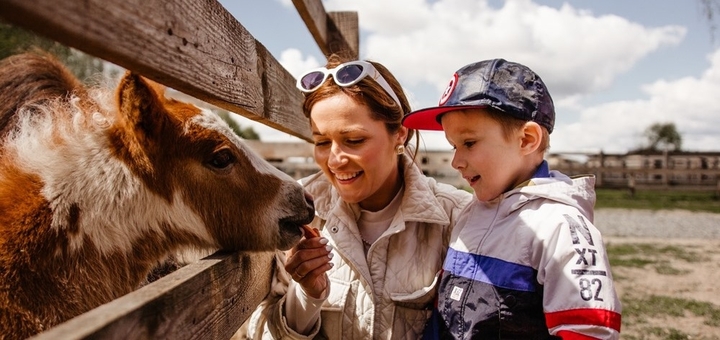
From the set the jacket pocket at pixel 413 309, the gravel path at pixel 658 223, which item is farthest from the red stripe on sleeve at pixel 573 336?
the gravel path at pixel 658 223

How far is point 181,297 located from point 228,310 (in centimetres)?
46

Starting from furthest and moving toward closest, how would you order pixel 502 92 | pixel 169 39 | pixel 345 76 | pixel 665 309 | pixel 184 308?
pixel 665 309, pixel 345 76, pixel 502 92, pixel 184 308, pixel 169 39

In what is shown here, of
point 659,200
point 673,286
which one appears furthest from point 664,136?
point 673,286

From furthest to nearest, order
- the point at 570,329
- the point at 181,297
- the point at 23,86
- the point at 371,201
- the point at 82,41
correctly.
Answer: the point at 23,86, the point at 371,201, the point at 570,329, the point at 181,297, the point at 82,41

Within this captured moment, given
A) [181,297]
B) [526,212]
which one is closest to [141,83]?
[181,297]

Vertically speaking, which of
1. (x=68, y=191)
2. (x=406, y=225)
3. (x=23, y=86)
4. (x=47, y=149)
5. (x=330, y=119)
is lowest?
(x=406, y=225)

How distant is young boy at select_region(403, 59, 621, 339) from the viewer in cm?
160

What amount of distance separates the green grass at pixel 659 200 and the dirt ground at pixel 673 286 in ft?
23.8

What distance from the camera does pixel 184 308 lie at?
116cm

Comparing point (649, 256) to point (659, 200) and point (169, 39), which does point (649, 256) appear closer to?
point (169, 39)

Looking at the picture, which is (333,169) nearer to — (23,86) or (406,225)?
(406,225)

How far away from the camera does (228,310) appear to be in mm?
1571

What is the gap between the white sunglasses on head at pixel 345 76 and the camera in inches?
93.6

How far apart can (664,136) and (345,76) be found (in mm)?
58456
